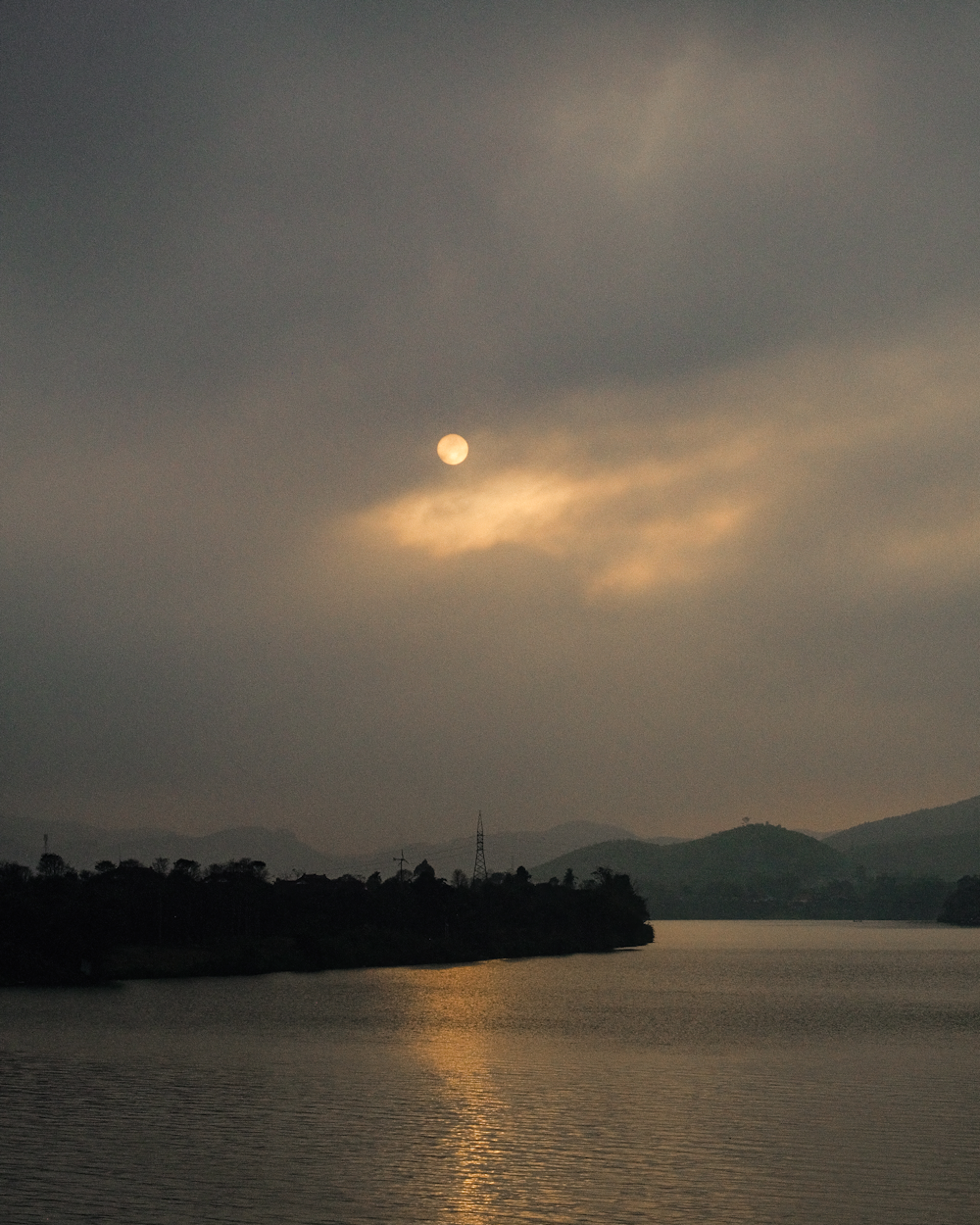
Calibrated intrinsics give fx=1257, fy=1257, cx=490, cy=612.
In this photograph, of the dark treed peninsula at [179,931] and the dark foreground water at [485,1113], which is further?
the dark treed peninsula at [179,931]

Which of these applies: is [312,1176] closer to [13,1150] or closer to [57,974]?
[13,1150]

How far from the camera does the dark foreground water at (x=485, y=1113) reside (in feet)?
138

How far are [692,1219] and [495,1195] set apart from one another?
22.8ft

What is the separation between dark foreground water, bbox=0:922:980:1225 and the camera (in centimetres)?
4194

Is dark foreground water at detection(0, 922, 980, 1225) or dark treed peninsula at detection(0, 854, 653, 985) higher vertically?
dark treed peninsula at detection(0, 854, 653, 985)

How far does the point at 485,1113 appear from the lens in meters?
59.0

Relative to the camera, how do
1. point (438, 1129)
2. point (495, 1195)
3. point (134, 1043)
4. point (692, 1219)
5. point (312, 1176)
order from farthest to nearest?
point (134, 1043), point (438, 1129), point (312, 1176), point (495, 1195), point (692, 1219)

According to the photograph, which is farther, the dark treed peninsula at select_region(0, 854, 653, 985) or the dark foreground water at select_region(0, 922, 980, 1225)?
the dark treed peninsula at select_region(0, 854, 653, 985)

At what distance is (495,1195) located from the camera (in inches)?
1681

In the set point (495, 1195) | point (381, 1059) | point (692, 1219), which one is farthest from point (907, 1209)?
point (381, 1059)

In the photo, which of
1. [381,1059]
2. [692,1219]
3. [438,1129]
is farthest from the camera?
[381,1059]

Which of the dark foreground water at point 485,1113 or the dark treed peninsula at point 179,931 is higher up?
the dark treed peninsula at point 179,931

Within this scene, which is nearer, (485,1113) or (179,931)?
(485,1113)

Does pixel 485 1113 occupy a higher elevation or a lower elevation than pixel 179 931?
lower
